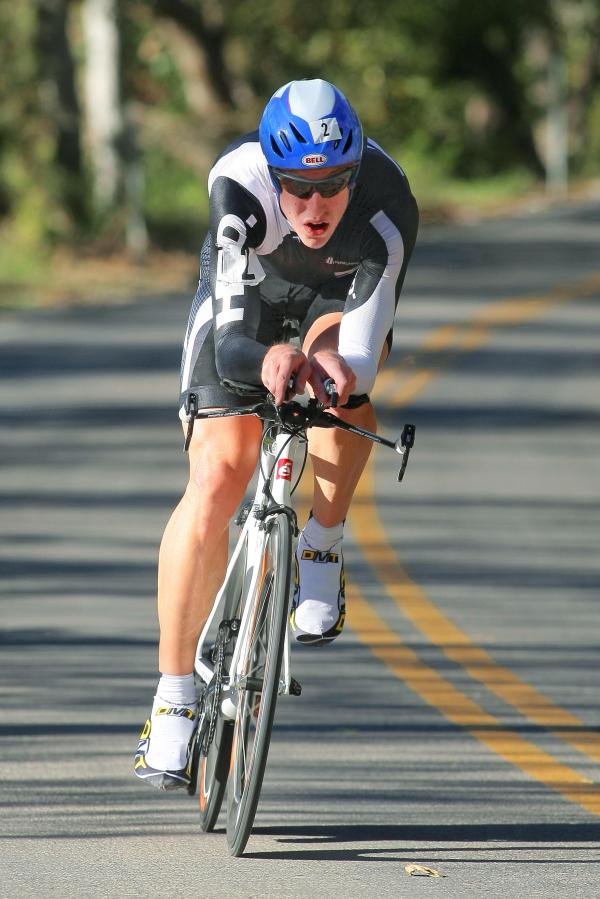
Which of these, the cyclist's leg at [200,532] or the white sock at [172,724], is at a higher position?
the cyclist's leg at [200,532]

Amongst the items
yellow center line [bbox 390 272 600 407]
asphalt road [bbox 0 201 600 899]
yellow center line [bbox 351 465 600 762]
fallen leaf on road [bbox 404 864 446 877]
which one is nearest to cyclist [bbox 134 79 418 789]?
asphalt road [bbox 0 201 600 899]

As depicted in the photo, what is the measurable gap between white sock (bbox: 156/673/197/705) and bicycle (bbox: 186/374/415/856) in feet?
0.15

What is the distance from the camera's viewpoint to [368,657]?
8758 millimetres

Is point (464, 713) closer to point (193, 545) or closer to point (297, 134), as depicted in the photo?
point (193, 545)

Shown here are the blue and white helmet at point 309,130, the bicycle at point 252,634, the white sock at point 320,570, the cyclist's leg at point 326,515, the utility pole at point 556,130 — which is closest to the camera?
the blue and white helmet at point 309,130

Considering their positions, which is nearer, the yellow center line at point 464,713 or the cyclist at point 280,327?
the cyclist at point 280,327

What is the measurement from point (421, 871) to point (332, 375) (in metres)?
1.39

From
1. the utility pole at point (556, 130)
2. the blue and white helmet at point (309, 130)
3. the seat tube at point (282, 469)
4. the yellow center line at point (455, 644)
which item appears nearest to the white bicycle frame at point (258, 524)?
the seat tube at point (282, 469)

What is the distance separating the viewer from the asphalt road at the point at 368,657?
563cm

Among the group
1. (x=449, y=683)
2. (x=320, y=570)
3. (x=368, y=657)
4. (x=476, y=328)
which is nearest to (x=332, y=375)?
(x=320, y=570)

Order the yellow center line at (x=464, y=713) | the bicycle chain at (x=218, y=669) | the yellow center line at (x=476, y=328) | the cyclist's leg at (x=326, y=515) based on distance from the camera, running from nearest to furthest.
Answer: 1. the bicycle chain at (x=218, y=669)
2. the cyclist's leg at (x=326, y=515)
3. the yellow center line at (x=464, y=713)
4. the yellow center line at (x=476, y=328)

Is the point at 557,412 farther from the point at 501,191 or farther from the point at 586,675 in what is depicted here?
the point at 501,191

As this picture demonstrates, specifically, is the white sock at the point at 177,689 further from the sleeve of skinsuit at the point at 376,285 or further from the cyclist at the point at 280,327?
the sleeve of skinsuit at the point at 376,285

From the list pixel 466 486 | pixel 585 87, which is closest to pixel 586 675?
pixel 466 486
